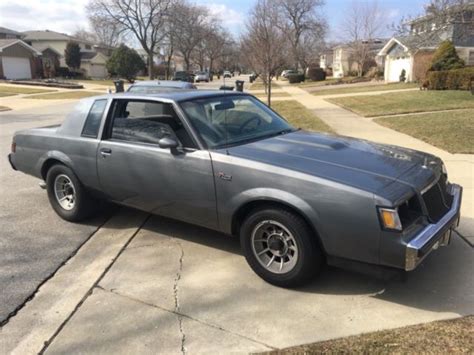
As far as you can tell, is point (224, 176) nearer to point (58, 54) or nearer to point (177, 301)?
point (177, 301)

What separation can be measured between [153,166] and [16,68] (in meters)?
60.7

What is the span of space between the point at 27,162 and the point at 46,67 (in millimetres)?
65212

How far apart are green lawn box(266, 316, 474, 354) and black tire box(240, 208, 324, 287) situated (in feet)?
2.23

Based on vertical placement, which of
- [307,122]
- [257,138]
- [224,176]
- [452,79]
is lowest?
[307,122]

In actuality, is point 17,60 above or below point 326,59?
below

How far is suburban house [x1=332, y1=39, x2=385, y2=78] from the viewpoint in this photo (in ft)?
188

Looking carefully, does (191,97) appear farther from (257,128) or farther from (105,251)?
(105,251)

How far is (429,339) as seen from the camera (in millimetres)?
3031

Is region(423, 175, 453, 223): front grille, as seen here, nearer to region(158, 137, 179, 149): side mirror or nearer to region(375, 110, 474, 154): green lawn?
region(158, 137, 179, 149): side mirror

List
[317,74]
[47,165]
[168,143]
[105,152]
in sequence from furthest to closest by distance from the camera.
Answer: [317,74], [47,165], [105,152], [168,143]

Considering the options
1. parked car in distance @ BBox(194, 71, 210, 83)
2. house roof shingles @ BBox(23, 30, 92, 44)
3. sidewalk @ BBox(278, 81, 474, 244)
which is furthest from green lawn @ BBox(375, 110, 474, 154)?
house roof shingles @ BBox(23, 30, 92, 44)

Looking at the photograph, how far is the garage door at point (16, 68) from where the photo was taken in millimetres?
55566

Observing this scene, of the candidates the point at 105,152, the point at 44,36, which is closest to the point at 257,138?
the point at 105,152

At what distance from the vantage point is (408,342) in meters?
3.01
